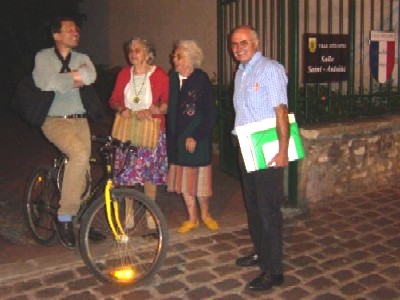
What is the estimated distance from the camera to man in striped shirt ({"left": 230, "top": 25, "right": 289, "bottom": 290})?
3541mm

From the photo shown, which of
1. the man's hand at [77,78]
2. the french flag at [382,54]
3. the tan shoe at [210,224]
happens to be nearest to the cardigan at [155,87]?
the man's hand at [77,78]

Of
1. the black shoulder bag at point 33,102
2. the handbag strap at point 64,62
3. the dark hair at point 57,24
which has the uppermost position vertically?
the dark hair at point 57,24

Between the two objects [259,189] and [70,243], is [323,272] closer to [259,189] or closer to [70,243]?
[259,189]

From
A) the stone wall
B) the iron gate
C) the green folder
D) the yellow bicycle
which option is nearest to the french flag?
the iron gate

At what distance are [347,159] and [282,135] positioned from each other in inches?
101

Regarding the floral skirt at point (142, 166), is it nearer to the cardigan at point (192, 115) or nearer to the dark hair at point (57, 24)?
the cardigan at point (192, 115)

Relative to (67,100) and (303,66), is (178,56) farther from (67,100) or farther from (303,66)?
(303,66)

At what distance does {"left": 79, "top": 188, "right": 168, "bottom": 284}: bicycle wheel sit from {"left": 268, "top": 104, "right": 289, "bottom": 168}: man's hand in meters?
0.90

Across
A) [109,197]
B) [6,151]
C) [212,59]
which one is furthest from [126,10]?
[109,197]

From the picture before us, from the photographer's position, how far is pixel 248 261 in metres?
4.21

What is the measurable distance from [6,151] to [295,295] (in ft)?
21.5

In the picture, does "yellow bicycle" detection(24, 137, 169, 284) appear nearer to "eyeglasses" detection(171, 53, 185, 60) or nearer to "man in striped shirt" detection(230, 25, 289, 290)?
"man in striped shirt" detection(230, 25, 289, 290)

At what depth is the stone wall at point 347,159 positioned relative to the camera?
18.3 feet

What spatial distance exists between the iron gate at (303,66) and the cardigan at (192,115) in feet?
3.95
